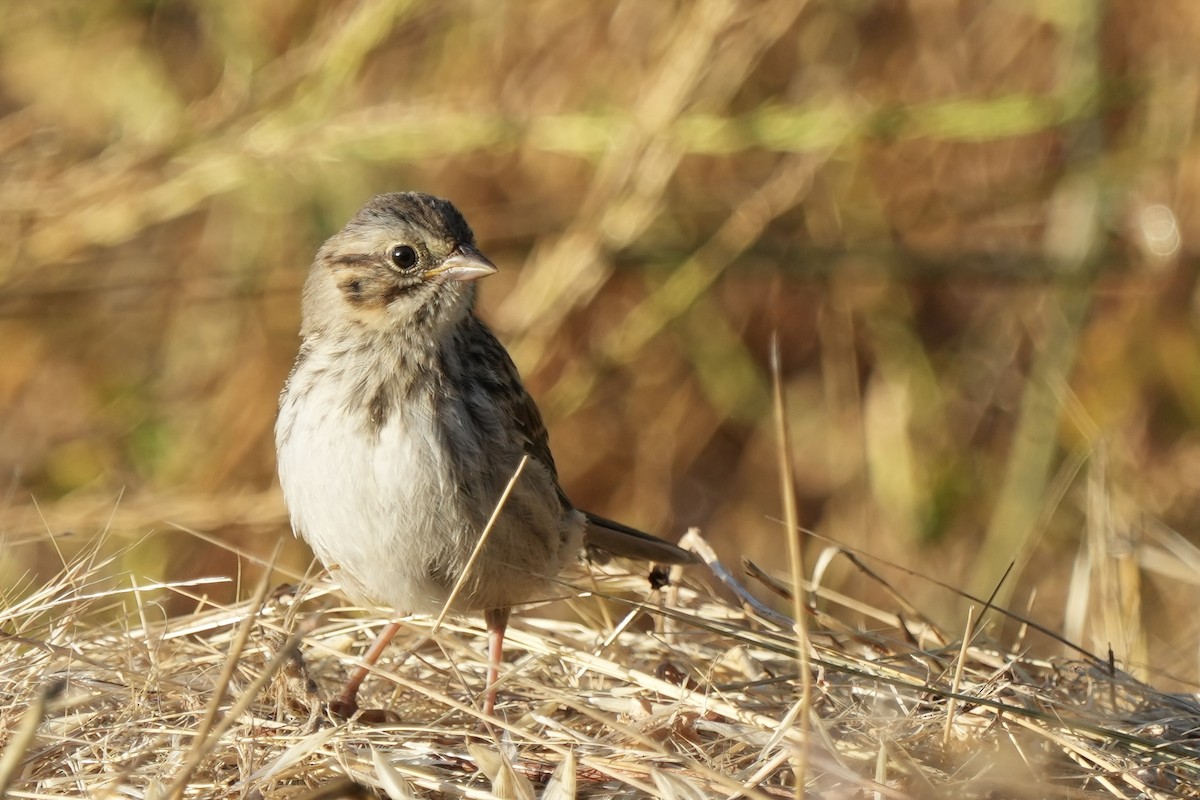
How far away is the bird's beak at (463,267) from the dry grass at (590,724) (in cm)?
77

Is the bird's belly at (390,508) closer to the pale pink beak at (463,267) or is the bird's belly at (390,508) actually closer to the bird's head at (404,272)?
the bird's head at (404,272)

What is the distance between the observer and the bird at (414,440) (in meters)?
2.90

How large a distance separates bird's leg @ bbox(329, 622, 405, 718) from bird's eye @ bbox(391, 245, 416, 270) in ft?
2.49

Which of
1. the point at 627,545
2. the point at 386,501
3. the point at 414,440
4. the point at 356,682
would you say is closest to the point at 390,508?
the point at 386,501

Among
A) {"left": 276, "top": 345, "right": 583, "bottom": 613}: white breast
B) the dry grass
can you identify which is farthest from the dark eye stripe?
the dry grass

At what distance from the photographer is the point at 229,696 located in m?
2.65

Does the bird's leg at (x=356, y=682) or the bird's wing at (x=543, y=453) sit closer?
the bird's leg at (x=356, y=682)

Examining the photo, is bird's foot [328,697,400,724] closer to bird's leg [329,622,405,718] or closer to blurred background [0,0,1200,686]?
bird's leg [329,622,405,718]

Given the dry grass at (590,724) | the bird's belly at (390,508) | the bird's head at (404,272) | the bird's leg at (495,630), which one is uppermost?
the bird's head at (404,272)

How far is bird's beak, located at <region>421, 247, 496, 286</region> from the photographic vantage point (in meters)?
3.13

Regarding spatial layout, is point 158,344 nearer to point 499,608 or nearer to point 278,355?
point 278,355

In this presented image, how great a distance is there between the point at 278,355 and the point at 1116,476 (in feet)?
9.79

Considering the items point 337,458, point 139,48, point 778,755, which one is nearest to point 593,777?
point 778,755

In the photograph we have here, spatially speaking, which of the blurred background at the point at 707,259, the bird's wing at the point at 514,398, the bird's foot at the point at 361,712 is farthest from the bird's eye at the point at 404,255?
the blurred background at the point at 707,259
